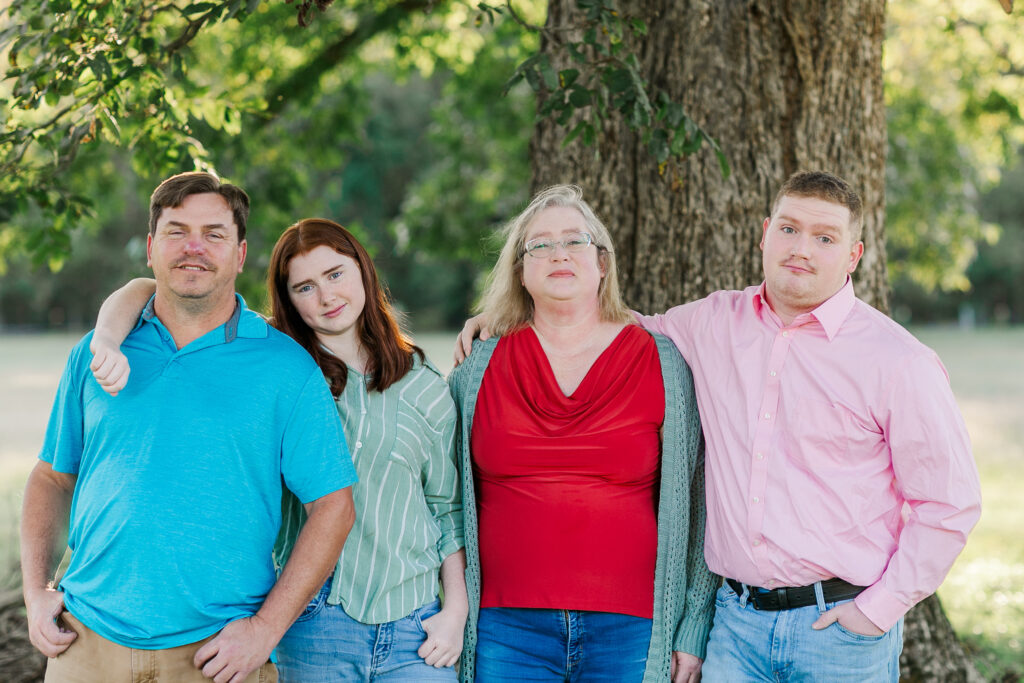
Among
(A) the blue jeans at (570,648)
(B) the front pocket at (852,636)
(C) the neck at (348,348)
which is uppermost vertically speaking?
(C) the neck at (348,348)

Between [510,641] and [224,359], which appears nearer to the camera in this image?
[224,359]

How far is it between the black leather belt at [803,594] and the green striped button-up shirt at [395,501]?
98cm

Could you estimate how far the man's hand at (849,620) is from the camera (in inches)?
104

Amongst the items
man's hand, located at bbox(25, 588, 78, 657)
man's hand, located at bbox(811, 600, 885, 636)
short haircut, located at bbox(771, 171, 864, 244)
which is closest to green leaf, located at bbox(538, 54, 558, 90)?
short haircut, located at bbox(771, 171, 864, 244)

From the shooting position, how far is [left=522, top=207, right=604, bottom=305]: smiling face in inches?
118

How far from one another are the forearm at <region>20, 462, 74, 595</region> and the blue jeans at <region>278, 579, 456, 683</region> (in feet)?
2.45

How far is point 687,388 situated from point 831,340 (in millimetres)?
489

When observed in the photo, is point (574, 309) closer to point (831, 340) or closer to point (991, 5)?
point (831, 340)

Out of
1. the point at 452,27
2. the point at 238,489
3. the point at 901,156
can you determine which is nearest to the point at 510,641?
the point at 238,489

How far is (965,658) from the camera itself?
4.17 metres

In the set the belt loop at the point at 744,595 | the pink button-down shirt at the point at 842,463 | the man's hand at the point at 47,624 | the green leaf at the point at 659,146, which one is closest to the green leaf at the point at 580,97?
the green leaf at the point at 659,146

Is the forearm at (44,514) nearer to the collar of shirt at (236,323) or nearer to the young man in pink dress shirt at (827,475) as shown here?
the collar of shirt at (236,323)

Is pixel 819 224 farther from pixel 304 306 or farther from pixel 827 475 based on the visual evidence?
pixel 304 306

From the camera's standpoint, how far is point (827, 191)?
2758 millimetres
